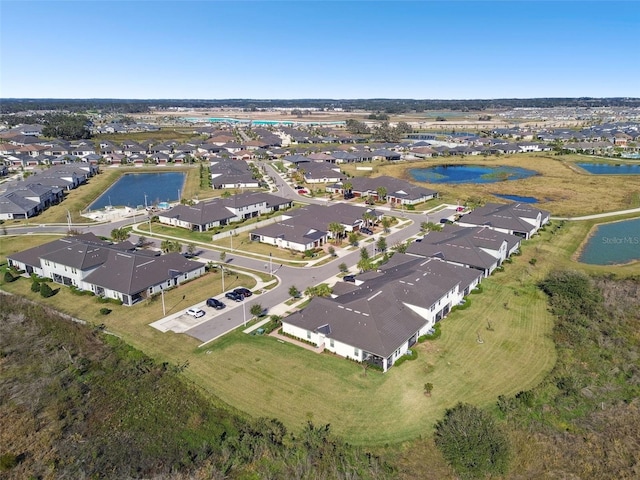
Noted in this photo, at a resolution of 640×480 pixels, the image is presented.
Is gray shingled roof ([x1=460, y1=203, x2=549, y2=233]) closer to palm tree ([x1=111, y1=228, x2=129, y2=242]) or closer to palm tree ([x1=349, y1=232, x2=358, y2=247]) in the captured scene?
palm tree ([x1=349, y1=232, x2=358, y2=247])

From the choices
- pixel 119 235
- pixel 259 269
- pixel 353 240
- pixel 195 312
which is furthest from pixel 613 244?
pixel 119 235

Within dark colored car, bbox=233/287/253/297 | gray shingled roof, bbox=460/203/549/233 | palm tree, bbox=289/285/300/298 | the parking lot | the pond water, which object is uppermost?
gray shingled roof, bbox=460/203/549/233

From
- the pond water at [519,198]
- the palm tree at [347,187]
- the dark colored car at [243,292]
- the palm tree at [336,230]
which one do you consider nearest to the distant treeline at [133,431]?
the dark colored car at [243,292]

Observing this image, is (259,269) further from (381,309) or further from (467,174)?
(467,174)

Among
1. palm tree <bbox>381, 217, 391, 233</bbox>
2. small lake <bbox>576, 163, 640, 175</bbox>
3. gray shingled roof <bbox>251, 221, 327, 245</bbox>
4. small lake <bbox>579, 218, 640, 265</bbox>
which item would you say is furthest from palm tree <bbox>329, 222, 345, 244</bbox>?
small lake <bbox>576, 163, 640, 175</bbox>

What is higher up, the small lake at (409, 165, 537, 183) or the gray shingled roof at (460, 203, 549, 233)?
the gray shingled roof at (460, 203, 549, 233)

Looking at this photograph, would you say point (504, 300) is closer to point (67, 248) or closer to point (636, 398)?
point (636, 398)
